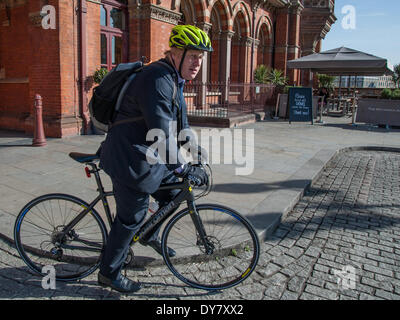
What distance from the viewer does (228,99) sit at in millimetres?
12117

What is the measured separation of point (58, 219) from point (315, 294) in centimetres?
219

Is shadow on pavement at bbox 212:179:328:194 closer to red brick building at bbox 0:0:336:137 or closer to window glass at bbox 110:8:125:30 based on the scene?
red brick building at bbox 0:0:336:137

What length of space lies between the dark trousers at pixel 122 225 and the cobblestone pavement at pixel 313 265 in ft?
0.93

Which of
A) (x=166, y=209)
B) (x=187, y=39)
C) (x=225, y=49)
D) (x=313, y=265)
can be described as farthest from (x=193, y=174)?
(x=225, y=49)

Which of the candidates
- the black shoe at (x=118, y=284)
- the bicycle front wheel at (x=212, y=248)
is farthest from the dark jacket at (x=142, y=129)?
the black shoe at (x=118, y=284)

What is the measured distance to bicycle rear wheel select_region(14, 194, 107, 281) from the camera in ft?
9.23

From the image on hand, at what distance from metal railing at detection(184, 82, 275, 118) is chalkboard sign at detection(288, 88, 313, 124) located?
150cm

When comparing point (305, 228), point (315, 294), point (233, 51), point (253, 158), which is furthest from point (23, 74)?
point (233, 51)

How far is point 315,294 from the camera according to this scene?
2.84 meters

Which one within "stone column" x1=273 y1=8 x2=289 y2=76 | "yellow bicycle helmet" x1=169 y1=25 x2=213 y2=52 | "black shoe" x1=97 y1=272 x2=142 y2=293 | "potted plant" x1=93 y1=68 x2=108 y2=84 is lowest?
"black shoe" x1=97 y1=272 x2=142 y2=293

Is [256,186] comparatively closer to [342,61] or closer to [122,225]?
Result: [122,225]

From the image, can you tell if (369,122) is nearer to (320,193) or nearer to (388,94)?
(388,94)

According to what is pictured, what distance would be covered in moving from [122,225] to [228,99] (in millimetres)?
10007

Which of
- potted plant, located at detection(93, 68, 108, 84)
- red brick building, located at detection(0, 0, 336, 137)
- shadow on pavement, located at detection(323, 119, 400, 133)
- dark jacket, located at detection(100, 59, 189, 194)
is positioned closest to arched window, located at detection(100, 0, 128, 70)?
red brick building, located at detection(0, 0, 336, 137)
